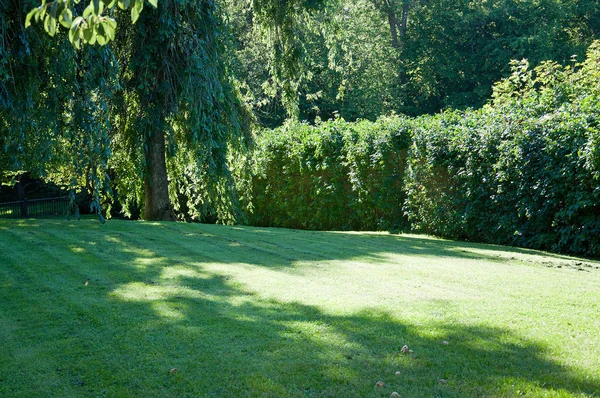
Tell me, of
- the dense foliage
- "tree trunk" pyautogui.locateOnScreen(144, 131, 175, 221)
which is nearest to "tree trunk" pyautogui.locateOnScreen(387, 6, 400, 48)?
the dense foliage

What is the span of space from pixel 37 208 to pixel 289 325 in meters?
20.3

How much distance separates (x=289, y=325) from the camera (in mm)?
5164

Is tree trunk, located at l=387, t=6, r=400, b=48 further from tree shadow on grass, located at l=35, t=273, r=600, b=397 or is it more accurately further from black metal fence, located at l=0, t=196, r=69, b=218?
tree shadow on grass, located at l=35, t=273, r=600, b=397

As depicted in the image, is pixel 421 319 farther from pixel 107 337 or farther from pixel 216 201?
pixel 216 201

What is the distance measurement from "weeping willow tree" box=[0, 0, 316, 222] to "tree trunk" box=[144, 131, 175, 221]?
2cm

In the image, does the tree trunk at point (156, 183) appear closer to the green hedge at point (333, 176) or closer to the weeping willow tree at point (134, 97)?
the weeping willow tree at point (134, 97)

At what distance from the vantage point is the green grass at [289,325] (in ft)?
13.2

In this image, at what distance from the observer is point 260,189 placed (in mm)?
18766

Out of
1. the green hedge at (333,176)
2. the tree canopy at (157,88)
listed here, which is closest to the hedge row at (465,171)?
the green hedge at (333,176)

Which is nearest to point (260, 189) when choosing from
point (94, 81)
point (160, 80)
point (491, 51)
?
point (160, 80)

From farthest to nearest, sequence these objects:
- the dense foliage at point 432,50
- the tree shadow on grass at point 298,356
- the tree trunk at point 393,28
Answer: the tree trunk at point 393,28
the dense foliage at point 432,50
the tree shadow on grass at point 298,356

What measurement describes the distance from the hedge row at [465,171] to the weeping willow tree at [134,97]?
9.77 ft

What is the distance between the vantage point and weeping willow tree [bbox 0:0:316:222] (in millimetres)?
6699

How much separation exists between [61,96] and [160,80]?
500 centimetres
